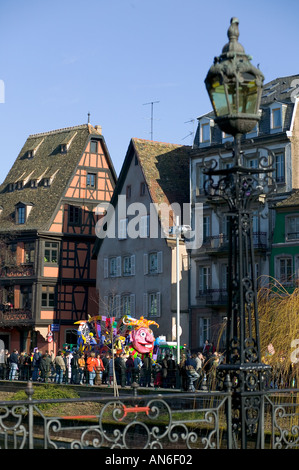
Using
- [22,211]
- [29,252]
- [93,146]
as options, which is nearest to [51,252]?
[29,252]

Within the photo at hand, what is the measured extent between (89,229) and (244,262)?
160 feet

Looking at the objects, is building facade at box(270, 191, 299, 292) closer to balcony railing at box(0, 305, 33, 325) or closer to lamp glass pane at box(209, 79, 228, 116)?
balcony railing at box(0, 305, 33, 325)

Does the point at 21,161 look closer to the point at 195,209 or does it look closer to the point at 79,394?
the point at 195,209

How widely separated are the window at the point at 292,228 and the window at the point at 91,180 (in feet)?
60.2

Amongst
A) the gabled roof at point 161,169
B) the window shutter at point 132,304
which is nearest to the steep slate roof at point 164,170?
the gabled roof at point 161,169

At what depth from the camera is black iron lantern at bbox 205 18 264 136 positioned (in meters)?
9.20

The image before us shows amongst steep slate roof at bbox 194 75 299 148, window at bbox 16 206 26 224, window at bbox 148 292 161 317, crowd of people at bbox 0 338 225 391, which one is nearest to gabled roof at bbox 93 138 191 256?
steep slate roof at bbox 194 75 299 148

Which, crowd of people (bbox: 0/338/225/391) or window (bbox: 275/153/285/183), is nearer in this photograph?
crowd of people (bbox: 0/338/225/391)

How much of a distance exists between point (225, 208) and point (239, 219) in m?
34.0

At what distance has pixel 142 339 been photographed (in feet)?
119

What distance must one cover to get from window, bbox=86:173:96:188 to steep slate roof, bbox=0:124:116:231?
1236 mm

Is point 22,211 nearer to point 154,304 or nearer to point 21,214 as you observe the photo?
point 21,214
